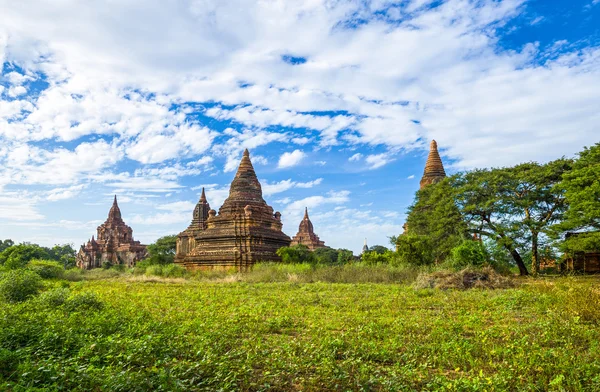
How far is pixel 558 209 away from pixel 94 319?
2108 cm

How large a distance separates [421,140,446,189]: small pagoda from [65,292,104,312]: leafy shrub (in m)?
28.3

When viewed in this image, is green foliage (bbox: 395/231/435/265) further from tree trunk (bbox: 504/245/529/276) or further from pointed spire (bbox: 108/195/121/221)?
pointed spire (bbox: 108/195/121/221)

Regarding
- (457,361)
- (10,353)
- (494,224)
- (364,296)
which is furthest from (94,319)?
(494,224)

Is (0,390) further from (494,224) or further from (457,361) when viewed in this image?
(494,224)

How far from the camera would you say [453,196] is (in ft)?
76.7

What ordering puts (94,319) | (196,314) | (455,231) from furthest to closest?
(455,231) < (196,314) < (94,319)

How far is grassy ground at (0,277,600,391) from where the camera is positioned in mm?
4195

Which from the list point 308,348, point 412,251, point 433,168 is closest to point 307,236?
point 433,168

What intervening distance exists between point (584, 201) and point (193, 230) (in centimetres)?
2923

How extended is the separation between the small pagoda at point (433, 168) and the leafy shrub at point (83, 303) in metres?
28.3

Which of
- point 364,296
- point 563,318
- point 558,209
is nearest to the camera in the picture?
point 563,318

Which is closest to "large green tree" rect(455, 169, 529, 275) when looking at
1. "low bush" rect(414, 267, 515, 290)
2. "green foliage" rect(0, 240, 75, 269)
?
"low bush" rect(414, 267, 515, 290)

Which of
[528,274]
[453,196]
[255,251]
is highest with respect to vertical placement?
[453,196]

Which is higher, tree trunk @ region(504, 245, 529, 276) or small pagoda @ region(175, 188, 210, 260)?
small pagoda @ region(175, 188, 210, 260)
